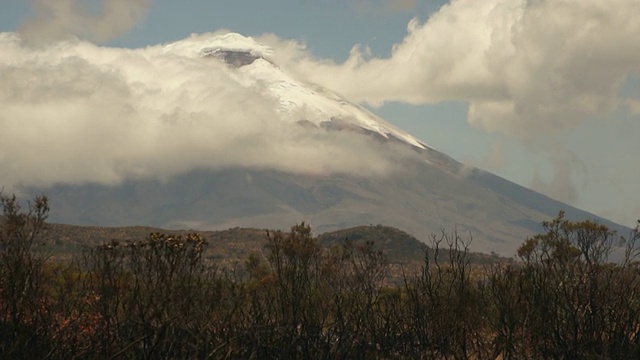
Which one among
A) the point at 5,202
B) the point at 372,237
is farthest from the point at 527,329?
the point at 372,237

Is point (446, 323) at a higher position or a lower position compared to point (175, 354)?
higher

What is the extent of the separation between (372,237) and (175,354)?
16988cm

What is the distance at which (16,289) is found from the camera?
1609cm

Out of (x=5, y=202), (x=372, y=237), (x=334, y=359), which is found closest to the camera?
(x=334, y=359)

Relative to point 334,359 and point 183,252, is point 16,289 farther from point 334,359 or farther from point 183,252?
point 334,359

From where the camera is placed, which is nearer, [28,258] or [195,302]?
[28,258]

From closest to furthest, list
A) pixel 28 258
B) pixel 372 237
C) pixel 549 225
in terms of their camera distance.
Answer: pixel 28 258
pixel 549 225
pixel 372 237

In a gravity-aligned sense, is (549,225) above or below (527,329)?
above

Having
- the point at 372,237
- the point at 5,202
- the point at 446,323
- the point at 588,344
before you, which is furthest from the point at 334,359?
the point at 372,237

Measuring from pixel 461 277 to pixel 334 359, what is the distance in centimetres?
428

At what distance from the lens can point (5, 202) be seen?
2672 cm

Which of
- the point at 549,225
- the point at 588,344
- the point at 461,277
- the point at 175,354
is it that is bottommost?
the point at 175,354

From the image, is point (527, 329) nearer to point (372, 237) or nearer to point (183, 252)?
point (183, 252)

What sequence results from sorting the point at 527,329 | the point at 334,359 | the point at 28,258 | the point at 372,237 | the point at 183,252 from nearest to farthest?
the point at 28,258
the point at 334,359
the point at 183,252
the point at 527,329
the point at 372,237
